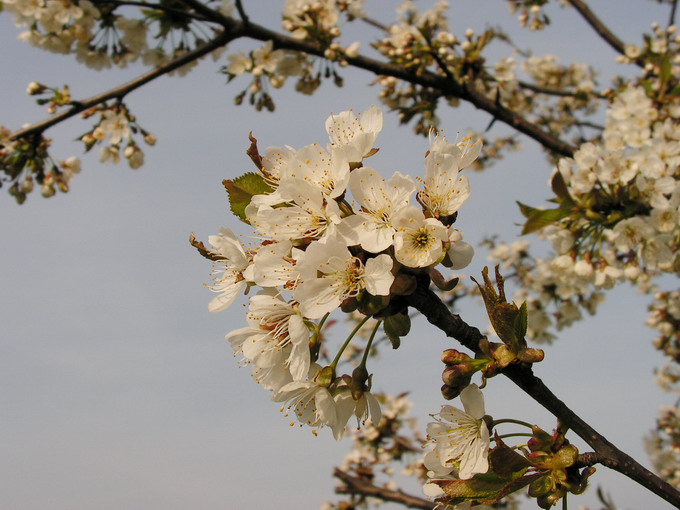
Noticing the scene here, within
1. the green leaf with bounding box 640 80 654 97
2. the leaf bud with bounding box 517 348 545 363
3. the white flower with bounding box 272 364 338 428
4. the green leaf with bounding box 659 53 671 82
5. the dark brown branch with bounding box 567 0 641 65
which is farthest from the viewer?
the dark brown branch with bounding box 567 0 641 65

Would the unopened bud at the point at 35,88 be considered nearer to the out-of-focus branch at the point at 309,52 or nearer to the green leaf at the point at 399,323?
the out-of-focus branch at the point at 309,52

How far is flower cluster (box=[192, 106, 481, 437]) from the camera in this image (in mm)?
1410

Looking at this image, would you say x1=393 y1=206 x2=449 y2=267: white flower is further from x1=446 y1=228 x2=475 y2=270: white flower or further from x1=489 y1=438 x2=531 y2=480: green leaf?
x1=489 y1=438 x2=531 y2=480: green leaf

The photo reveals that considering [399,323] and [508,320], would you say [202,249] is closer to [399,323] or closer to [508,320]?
[399,323]

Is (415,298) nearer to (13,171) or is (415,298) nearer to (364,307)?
(364,307)

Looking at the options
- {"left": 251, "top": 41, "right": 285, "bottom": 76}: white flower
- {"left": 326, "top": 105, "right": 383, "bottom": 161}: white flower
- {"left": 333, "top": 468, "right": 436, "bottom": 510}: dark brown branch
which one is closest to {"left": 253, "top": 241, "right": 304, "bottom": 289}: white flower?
{"left": 326, "top": 105, "right": 383, "bottom": 161}: white flower

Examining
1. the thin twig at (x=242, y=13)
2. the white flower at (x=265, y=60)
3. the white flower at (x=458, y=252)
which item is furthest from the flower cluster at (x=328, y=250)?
the white flower at (x=265, y=60)

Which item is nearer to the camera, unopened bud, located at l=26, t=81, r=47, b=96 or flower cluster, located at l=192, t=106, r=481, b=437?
flower cluster, located at l=192, t=106, r=481, b=437

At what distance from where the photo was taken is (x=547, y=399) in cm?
146

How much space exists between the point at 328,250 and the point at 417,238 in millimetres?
229

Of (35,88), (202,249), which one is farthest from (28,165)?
(202,249)

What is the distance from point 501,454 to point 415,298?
466 millimetres

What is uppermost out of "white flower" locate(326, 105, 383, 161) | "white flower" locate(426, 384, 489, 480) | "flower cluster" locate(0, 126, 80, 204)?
"flower cluster" locate(0, 126, 80, 204)

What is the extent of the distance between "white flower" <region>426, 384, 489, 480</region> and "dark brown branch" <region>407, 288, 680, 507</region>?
6.5 inches
